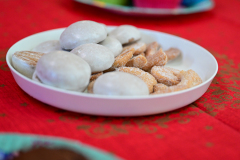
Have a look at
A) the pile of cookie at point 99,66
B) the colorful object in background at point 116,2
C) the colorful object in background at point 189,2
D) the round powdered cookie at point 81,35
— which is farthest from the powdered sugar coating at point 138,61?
the colorful object in background at point 189,2

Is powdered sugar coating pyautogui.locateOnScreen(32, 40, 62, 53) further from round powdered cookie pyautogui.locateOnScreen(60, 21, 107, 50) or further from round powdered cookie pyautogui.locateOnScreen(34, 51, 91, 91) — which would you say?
round powdered cookie pyautogui.locateOnScreen(34, 51, 91, 91)

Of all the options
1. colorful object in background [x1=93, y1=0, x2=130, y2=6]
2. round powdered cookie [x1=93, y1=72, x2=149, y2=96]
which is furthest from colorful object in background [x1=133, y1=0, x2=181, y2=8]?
round powdered cookie [x1=93, y1=72, x2=149, y2=96]

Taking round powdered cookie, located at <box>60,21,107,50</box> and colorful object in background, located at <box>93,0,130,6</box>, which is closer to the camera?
round powdered cookie, located at <box>60,21,107,50</box>

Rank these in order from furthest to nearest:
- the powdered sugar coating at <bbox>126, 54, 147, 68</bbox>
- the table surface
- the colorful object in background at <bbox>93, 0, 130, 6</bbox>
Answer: the colorful object in background at <bbox>93, 0, 130, 6</bbox> → the powdered sugar coating at <bbox>126, 54, 147, 68</bbox> → the table surface

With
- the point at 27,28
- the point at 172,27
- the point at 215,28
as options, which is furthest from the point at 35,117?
the point at 215,28

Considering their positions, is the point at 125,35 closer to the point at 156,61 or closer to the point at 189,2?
the point at 156,61

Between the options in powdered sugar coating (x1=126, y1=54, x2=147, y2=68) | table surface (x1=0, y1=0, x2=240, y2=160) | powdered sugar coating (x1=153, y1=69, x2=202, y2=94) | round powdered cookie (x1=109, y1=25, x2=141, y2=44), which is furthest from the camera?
round powdered cookie (x1=109, y1=25, x2=141, y2=44)

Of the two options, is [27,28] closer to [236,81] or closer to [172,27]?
[172,27]

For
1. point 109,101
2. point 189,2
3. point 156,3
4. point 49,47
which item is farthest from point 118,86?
point 189,2
